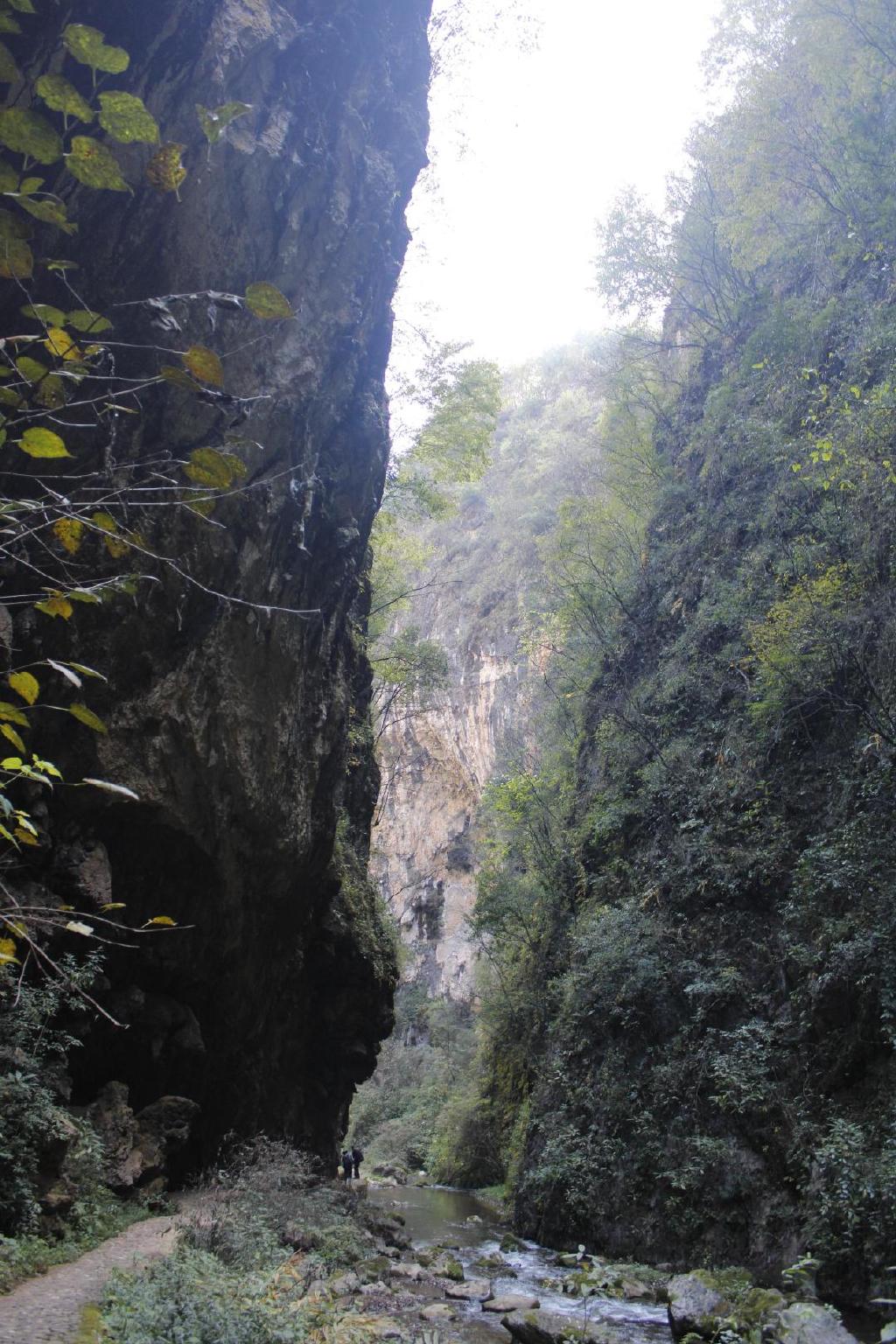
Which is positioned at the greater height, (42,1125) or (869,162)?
(869,162)

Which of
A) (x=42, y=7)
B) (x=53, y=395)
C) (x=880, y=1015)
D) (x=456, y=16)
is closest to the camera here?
(x=53, y=395)

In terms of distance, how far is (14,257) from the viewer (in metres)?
1.63

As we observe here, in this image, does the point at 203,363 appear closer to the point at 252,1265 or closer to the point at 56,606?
the point at 56,606

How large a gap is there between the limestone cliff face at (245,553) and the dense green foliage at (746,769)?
15.9 ft

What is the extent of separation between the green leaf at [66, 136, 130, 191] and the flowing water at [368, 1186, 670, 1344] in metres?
8.16

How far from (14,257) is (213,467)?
526 millimetres

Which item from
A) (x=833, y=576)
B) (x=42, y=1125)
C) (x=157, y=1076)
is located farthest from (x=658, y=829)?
(x=42, y=1125)

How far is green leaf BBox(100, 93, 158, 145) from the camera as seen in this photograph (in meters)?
1.63

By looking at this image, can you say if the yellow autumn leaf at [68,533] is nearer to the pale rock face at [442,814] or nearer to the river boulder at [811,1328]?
the river boulder at [811,1328]

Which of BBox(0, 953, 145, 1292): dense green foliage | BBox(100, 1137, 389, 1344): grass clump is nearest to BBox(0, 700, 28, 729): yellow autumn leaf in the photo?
BBox(100, 1137, 389, 1344): grass clump

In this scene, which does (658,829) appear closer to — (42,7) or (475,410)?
(475,410)

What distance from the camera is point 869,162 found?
38.6 ft

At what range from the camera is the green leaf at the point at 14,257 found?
163 cm

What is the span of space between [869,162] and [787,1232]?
516 inches
